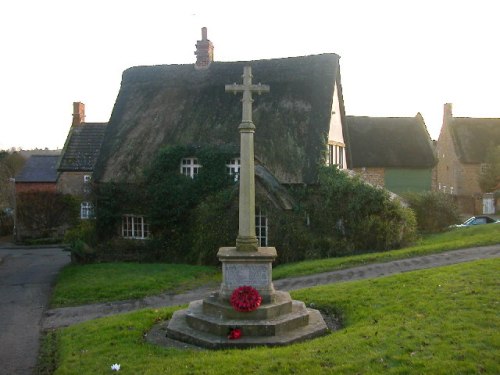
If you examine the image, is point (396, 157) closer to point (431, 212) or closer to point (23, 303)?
point (431, 212)

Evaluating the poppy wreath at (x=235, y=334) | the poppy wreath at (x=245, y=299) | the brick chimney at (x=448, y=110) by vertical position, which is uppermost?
the brick chimney at (x=448, y=110)

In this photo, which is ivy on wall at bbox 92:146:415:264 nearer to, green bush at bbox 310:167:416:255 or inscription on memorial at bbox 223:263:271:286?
green bush at bbox 310:167:416:255

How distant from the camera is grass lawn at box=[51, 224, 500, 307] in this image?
15523mm

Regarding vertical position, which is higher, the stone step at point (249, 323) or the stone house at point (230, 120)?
the stone house at point (230, 120)

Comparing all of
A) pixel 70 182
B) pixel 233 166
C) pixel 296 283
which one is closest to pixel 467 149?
pixel 233 166

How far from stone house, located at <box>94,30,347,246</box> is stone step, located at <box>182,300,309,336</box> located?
1076cm

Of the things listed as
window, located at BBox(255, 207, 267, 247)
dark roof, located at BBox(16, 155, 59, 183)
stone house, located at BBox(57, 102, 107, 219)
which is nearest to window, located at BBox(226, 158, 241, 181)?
window, located at BBox(255, 207, 267, 247)

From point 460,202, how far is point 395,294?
38.3m

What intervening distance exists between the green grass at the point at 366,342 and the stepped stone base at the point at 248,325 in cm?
43

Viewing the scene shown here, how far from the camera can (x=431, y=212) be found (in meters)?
25.9

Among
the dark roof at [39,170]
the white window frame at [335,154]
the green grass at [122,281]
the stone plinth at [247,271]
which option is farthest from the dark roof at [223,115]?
the dark roof at [39,170]

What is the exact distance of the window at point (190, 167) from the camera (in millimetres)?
23016

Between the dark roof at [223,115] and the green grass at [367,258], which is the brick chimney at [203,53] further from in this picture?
the green grass at [367,258]

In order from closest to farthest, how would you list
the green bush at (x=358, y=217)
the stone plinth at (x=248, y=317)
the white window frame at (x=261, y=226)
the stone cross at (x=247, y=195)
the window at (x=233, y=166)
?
the stone plinth at (x=248, y=317), the stone cross at (x=247, y=195), the green bush at (x=358, y=217), the white window frame at (x=261, y=226), the window at (x=233, y=166)
